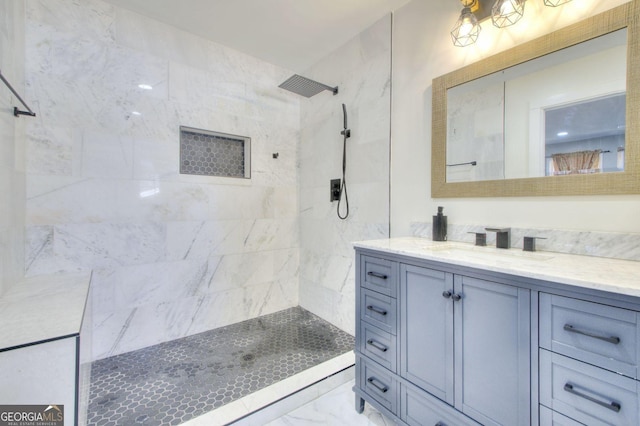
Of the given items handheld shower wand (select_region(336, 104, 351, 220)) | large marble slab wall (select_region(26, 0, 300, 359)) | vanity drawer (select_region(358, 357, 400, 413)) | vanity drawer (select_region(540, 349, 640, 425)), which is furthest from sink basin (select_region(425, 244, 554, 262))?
large marble slab wall (select_region(26, 0, 300, 359))

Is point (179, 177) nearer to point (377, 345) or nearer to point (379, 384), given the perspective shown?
point (377, 345)

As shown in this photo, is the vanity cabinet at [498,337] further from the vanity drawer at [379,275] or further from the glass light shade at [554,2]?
the glass light shade at [554,2]

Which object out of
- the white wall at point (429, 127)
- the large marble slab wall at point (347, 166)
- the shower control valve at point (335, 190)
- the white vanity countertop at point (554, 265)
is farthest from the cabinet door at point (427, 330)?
the shower control valve at point (335, 190)

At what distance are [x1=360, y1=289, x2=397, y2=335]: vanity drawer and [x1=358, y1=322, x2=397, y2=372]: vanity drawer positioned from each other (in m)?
0.04

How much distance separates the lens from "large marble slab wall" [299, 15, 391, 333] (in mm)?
2295

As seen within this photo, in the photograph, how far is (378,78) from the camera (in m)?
2.31

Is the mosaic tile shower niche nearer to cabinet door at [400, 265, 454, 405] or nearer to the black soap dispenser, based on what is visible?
the black soap dispenser

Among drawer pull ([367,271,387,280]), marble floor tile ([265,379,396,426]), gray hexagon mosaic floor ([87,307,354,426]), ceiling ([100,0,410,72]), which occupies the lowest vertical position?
marble floor tile ([265,379,396,426])

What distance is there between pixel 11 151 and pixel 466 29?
270cm

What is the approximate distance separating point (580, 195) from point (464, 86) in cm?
89

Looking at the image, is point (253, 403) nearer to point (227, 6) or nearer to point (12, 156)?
point (12, 156)

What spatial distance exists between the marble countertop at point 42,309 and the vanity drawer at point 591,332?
1670mm

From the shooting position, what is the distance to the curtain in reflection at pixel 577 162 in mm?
1284

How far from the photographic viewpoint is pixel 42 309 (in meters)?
1.27
